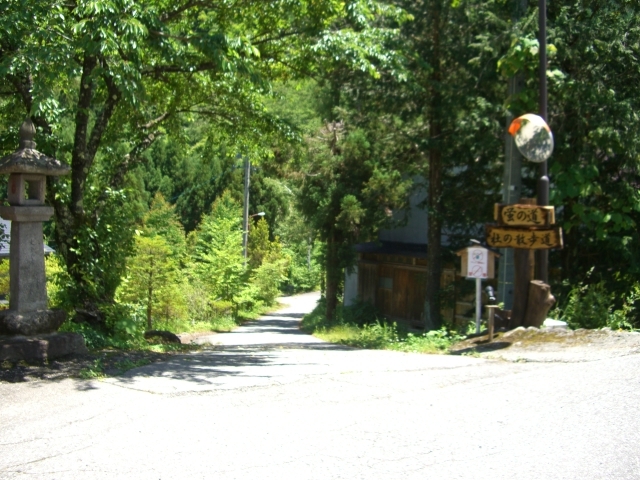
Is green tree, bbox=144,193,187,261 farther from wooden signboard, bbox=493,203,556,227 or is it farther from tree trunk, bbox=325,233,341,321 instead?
wooden signboard, bbox=493,203,556,227

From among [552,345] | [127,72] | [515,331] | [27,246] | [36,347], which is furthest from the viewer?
[515,331]

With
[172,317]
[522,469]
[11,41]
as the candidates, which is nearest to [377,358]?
[522,469]

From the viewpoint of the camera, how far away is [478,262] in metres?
12.8

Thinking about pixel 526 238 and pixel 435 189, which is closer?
pixel 526 238

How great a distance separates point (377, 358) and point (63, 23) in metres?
6.49

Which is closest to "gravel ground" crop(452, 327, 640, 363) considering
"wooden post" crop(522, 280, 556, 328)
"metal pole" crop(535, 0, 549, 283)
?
"wooden post" crop(522, 280, 556, 328)

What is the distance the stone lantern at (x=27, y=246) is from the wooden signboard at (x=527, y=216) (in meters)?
7.05

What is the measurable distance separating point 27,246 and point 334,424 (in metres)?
5.24

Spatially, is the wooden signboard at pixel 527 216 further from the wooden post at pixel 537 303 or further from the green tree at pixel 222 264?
the green tree at pixel 222 264

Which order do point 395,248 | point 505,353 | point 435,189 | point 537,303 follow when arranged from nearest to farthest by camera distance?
point 505,353, point 537,303, point 435,189, point 395,248

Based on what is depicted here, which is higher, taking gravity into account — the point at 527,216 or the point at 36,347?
the point at 527,216

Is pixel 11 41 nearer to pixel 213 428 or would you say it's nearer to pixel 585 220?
pixel 213 428

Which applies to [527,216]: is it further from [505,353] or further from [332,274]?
[332,274]

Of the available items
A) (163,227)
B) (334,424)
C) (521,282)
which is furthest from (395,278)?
(334,424)
